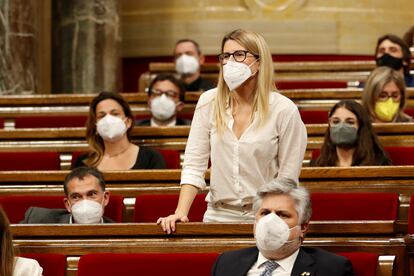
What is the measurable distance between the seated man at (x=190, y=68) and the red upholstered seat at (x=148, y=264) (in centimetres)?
256

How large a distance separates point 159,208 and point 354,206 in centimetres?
61

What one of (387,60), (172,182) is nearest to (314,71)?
(387,60)

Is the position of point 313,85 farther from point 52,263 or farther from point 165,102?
point 52,263

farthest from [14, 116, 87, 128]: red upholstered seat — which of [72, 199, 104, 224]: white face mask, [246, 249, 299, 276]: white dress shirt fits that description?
[246, 249, 299, 276]: white dress shirt

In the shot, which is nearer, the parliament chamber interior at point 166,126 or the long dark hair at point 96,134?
the parliament chamber interior at point 166,126

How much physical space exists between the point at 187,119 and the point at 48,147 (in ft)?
2.23

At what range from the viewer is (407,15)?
267 inches

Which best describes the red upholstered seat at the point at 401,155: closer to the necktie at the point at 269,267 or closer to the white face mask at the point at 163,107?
the white face mask at the point at 163,107

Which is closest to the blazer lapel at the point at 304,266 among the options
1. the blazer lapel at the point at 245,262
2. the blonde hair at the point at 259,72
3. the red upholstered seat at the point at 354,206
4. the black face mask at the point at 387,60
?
the blazer lapel at the point at 245,262

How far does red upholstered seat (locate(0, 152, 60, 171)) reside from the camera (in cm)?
437

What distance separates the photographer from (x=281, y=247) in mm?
2678

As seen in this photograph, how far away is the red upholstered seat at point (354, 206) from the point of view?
3252 millimetres

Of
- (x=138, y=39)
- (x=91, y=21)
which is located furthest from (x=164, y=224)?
(x=138, y=39)

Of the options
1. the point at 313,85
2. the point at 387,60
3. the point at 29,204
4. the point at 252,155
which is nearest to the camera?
the point at 252,155
